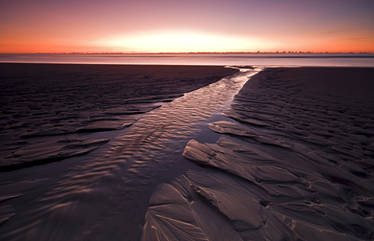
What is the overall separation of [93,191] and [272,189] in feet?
8.02

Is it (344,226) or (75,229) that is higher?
(75,229)

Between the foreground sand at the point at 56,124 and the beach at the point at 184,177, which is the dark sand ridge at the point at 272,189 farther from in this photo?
the foreground sand at the point at 56,124

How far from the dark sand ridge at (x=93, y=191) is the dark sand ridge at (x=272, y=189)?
10.3 inches

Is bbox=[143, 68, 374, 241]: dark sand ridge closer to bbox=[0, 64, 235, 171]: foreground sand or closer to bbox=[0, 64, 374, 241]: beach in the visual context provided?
bbox=[0, 64, 374, 241]: beach

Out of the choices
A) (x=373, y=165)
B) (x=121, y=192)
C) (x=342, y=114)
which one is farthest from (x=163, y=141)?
(x=342, y=114)

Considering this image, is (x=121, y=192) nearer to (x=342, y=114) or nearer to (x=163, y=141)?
(x=163, y=141)

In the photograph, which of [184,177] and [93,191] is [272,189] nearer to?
[184,177]

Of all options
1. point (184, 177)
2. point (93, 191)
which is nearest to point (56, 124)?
point (93, 191)

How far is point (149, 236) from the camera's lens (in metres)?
1.66

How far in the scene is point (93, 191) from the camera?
7.42 ft

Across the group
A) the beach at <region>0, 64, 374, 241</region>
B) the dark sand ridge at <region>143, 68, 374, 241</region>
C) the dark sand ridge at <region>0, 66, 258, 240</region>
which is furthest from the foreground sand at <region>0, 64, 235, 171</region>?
the dark sand ridge at <region>143, 68, 374, 241</region>

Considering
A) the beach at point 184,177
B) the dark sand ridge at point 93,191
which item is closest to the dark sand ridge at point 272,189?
the beach at point 184,177

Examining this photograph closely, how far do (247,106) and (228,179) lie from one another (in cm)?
484

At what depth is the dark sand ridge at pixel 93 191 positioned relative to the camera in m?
1.72
